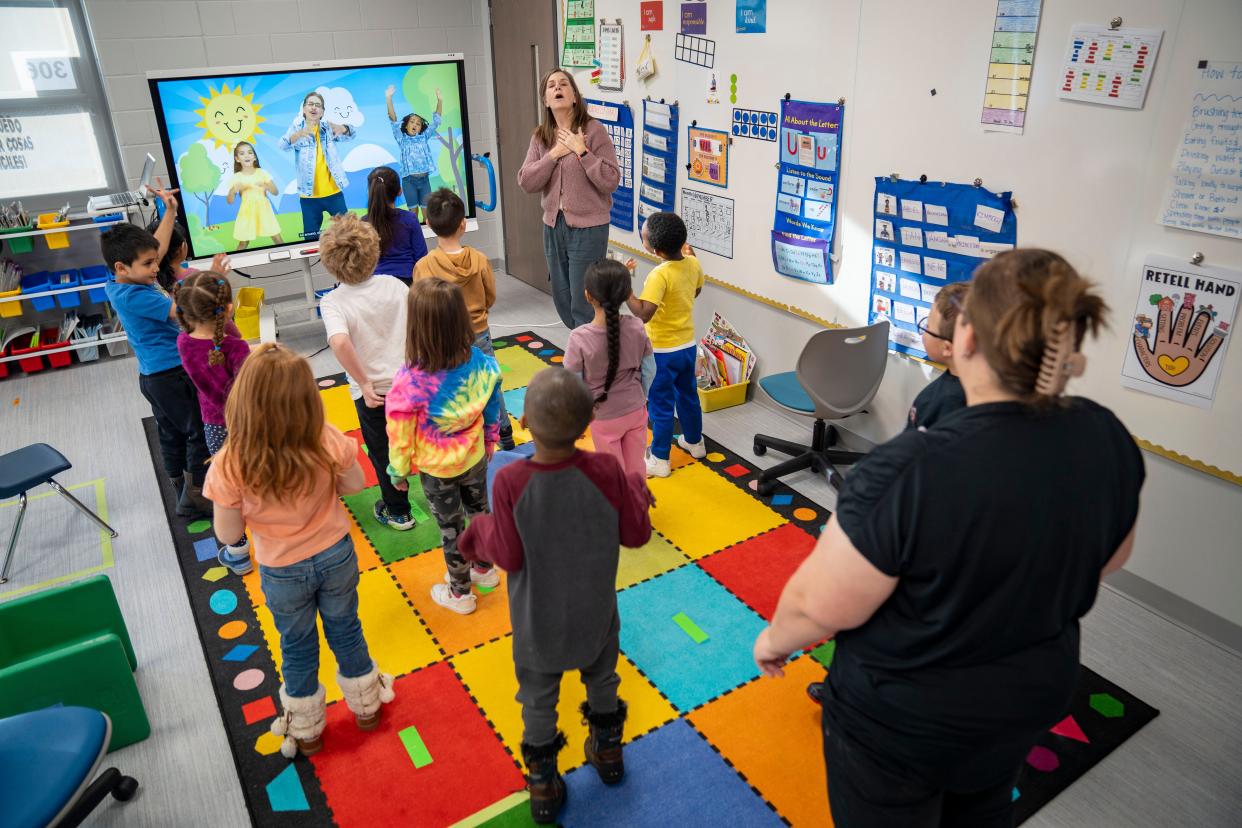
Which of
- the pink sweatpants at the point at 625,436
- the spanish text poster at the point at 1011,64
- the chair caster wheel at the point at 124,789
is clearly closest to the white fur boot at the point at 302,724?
the chair caster wheel at the point at 124,789

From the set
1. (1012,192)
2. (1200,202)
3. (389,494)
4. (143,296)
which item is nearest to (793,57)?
(1012,192)

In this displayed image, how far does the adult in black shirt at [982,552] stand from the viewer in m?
1.15

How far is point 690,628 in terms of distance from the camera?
2867 millimetres

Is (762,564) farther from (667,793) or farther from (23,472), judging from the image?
(23,472)

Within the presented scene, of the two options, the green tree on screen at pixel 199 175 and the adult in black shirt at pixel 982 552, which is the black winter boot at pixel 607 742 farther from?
the green tree on screen at pixel 199 175

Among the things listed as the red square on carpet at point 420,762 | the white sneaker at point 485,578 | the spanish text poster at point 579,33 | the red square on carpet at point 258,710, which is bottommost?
the red square on carpet at point 258,710

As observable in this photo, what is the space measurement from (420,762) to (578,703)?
0.49 m

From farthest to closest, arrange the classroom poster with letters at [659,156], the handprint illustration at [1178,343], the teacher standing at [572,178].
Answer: the classroom poster with letters at [659,156], the teacher standing at [572,178], the handprint illustration at [1178,343]

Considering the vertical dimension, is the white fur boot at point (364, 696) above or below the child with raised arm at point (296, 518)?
below

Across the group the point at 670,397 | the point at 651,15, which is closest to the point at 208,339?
the point at 670,397

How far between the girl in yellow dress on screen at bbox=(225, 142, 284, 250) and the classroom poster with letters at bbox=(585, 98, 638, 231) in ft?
6.67

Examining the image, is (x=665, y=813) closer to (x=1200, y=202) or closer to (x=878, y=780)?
A: (x=878, y=780)

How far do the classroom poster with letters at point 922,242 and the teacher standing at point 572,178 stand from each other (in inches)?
57.9

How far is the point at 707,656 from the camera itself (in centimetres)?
274
